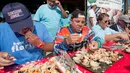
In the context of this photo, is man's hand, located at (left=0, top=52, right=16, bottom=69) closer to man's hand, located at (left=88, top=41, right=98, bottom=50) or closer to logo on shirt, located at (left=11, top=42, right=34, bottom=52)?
logo on shirt, located at (left=11, top=42, right=34, bottom=52)

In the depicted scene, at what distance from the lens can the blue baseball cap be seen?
160 cm

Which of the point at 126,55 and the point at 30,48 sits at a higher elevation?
the point at 30,48

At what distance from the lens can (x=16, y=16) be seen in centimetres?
162

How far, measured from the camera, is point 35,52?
1868mm

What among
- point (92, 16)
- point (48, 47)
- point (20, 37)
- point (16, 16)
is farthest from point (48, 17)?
point (16, 16)

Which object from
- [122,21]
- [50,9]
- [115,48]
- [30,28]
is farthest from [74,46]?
[122,21]

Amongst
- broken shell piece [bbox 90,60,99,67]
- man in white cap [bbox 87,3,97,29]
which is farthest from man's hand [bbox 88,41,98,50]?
man in white cap [bbox 87,3,97,29]

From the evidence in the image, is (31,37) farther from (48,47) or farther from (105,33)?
(105,33)

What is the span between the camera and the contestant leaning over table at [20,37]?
5.29ft

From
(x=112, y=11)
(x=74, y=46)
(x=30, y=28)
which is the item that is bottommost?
(x=112, y=11)

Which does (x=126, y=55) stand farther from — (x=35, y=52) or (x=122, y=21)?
(x=122, y=21)

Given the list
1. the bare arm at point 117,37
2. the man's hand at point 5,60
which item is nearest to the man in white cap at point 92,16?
the bare arm at point 117,37

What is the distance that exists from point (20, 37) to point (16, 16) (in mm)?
223

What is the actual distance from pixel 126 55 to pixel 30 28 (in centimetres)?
86
